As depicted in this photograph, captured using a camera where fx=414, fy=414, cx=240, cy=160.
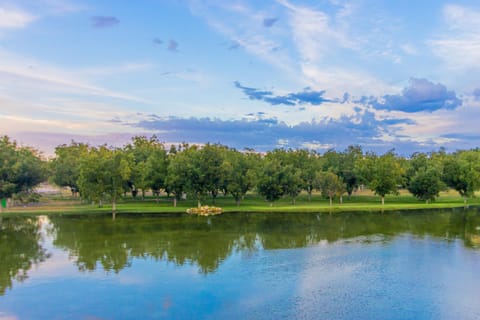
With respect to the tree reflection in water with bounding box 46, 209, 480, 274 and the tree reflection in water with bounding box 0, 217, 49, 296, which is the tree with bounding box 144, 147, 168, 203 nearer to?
the tree reflection in water with bounding box 46, 209, 480, 274

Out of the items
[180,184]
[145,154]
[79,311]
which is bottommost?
[79,311]

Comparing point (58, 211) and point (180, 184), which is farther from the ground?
point (180, 184)

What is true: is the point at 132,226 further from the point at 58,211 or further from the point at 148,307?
the point at 148,307

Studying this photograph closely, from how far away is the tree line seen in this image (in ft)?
252

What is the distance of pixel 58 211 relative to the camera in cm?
7319

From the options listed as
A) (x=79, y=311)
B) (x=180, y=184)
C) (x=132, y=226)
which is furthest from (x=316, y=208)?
(x=79, y=311)

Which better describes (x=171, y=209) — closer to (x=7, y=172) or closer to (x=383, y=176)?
(x=7, y=172)

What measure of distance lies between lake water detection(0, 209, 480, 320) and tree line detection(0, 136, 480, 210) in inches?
792

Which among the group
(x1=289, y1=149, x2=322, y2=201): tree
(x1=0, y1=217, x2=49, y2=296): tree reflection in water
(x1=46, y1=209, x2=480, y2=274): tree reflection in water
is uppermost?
(x1=289, y1=149, x2=322, y2=201): tree

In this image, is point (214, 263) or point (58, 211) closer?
point (214, 263)

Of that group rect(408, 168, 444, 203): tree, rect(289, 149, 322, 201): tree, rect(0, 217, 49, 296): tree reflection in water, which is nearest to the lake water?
rect(0, 217, 49, 296): tree reflection in water

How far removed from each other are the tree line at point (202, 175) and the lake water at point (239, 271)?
20108mm

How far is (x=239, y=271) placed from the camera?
33250 mm

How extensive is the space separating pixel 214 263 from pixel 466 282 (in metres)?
19.7
